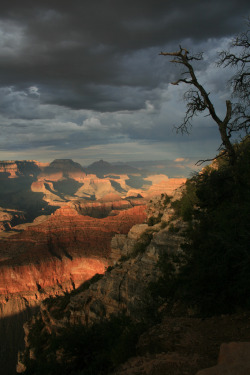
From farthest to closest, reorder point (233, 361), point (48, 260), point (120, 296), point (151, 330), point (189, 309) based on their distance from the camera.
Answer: point (48, 260) < point (120, 296) < point (189, 309) < point (151, 330) < point (233, 361)

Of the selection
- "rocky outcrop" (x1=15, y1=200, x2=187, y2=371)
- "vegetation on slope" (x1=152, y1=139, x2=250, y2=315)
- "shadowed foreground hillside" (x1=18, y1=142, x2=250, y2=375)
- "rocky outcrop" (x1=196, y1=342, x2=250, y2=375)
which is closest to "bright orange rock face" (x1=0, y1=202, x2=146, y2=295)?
"rocky outcrop" (x1=15, y1=200, x2=187, y2=371)

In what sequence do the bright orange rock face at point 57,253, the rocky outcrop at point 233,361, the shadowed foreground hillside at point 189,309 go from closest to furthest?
the rocky outcrop at point 233,361
the shadowed foreground hillside at point 189,309
the bright orange rock face at point 57,253

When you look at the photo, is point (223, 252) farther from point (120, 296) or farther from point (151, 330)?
point (120, 296)

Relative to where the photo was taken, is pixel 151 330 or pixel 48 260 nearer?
pixel 151 330

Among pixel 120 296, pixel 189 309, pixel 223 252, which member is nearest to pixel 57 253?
pixel 120 296

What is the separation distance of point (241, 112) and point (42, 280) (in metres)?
82.2

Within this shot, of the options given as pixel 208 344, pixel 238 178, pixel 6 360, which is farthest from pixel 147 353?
pixel 6 360

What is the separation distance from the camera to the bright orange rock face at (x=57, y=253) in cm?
7675

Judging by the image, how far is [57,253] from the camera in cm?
9019

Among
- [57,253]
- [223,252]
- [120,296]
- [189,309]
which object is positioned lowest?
[57,253]

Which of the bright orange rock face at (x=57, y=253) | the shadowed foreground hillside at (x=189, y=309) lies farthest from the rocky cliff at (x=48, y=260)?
the shadowed foreground hillside at (x=189, y=309)

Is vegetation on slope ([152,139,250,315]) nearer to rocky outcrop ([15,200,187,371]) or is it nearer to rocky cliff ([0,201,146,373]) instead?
rocky outcrop ([15,200,187,371])

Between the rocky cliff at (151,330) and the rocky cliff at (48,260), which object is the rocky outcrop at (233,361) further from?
the rocky cliff at (48,260)

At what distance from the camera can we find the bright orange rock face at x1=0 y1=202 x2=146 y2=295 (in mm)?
76750
